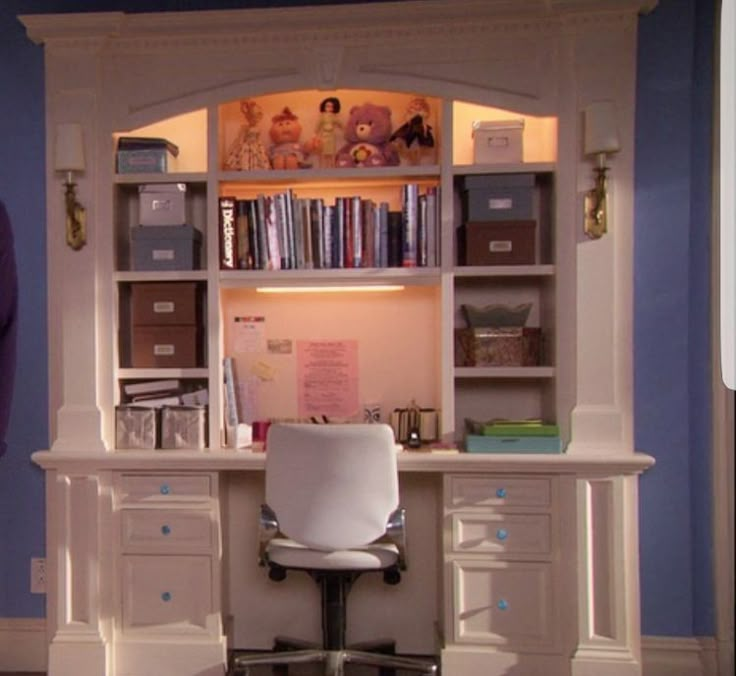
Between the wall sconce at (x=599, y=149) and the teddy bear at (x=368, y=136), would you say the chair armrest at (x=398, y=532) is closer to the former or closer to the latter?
the wall sconce at (x=599, y=149)

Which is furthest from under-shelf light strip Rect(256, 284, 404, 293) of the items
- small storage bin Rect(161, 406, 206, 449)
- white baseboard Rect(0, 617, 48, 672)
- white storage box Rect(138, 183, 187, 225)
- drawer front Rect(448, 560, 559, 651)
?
white baseboard Rect(0, 617, 48, 672)

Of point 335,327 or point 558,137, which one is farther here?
point 335,327

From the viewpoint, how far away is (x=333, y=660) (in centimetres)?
221

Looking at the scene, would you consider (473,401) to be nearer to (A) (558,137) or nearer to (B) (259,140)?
(A) (558,137)

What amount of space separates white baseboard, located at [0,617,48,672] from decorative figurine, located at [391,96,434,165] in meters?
2.19

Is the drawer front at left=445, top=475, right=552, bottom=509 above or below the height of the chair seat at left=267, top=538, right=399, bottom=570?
above

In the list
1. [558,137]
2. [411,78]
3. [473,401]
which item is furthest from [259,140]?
[473,401]

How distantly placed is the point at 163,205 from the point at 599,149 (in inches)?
59.6

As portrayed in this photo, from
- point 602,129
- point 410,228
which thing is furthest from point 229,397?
point 602,129

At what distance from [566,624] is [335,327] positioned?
4.33ft

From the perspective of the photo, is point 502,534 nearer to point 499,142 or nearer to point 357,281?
point 357,281

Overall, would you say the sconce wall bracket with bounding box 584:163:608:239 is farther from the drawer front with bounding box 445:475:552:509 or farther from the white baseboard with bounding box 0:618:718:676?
the white baseboard with bounding box 0:618:718:676

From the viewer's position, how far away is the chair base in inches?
86.8

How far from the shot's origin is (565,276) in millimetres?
2338
